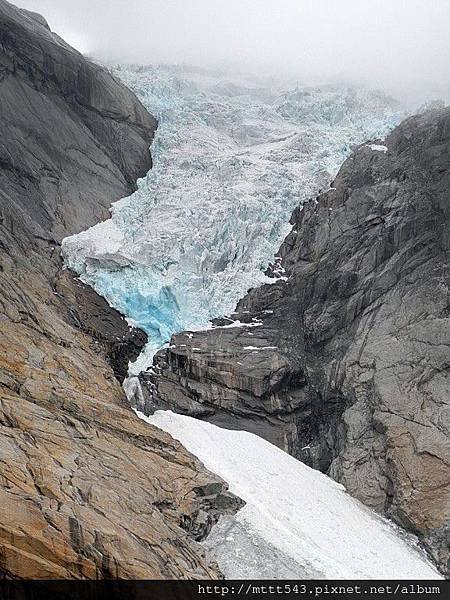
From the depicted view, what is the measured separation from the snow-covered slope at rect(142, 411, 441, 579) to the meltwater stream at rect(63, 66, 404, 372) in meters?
7.21

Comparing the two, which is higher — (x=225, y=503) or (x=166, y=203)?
(x=166, y=203)

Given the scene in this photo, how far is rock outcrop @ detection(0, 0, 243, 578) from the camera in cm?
1321

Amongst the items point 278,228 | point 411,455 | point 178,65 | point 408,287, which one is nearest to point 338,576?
point 411,455

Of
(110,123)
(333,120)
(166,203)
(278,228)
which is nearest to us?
(278,228)

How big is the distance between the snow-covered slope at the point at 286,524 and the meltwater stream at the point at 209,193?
23.6ft

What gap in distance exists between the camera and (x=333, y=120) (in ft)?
156

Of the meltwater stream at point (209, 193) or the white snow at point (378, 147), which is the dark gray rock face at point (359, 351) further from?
the meltwater stream at point (209, 193)

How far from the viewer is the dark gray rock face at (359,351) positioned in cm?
2458

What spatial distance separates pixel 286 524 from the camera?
20.0 meters

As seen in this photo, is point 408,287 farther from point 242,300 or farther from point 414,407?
point 242,300

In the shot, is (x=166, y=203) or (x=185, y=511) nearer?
(x=185, y=511)

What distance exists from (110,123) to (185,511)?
109 ft

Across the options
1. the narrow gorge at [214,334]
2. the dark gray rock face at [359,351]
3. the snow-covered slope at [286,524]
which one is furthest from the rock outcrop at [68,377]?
the dark gray rock face at [359,351]

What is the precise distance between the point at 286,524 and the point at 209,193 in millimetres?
23806
